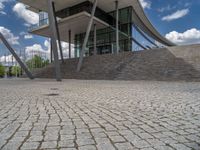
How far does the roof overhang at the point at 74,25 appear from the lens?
103ft

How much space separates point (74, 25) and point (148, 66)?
19.7 m

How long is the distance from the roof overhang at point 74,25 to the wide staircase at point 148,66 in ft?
26.1

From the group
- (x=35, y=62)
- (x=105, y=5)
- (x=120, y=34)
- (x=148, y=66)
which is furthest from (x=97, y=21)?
(x=35, y=62)

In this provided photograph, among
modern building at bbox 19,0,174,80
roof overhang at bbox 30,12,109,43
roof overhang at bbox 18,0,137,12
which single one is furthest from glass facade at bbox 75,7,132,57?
roof overhang at bbox 18,0,137,12

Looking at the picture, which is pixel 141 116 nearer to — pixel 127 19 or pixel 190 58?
pixel 190 58

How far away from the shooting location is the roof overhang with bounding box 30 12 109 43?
3143 centimetres

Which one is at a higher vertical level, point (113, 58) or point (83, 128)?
point (113, 58)

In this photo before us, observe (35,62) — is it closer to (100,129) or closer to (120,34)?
(120,34)

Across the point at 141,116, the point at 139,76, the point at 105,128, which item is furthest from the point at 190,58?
the point at 105,128

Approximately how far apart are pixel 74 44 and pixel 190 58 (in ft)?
97.8

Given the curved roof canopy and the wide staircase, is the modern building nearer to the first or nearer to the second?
the curved roof canopy

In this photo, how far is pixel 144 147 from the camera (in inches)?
113

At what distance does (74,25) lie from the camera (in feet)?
117

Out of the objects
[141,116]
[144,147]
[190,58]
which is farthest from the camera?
[190,58]
